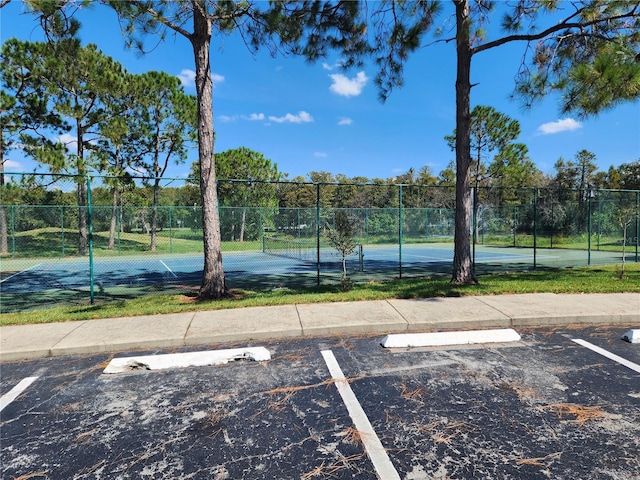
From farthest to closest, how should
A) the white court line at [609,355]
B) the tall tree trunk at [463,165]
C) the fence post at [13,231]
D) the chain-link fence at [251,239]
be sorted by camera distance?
the fence post at [13,231]
the chain-link fence at [251,239]
the tall tree trunk at [463,165]
the white court line at [609,355]

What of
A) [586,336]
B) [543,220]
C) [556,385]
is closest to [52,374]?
[556,385]

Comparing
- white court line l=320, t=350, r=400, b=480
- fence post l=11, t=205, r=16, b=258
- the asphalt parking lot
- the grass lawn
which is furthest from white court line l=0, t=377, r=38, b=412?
fence post l=11, t=205, r=16, b=258

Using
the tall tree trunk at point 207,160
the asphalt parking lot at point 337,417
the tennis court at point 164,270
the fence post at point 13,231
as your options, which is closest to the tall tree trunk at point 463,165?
the tennis court at point 164,270

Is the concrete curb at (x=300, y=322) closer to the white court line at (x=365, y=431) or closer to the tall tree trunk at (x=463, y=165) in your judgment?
the white court line at (x=365, y=431)

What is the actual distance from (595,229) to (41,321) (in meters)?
24.5

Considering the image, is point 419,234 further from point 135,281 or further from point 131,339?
point 131,339

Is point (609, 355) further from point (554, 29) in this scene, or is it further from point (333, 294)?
point (554, 29)

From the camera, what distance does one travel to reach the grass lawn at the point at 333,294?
21.7 feet

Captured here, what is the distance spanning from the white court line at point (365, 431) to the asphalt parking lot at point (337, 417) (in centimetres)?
1

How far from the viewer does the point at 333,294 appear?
7.74 metres

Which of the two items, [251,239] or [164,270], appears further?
[251,239]

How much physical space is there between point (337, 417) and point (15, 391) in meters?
3.37

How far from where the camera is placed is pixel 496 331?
200 inches

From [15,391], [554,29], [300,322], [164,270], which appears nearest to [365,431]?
[300,322]
